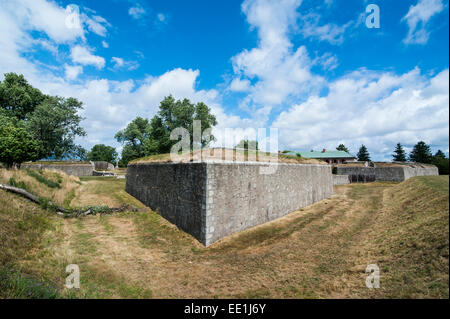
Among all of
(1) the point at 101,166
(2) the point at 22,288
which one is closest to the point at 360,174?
(2) the point at 22,288

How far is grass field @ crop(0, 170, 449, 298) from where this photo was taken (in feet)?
13.3

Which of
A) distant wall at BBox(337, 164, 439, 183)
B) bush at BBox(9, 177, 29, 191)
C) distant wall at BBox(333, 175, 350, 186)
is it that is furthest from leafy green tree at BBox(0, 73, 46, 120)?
distant wall at BBox(337, 164, 439, 183)

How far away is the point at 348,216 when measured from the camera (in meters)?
12.1

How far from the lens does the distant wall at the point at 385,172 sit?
3016 centimetres

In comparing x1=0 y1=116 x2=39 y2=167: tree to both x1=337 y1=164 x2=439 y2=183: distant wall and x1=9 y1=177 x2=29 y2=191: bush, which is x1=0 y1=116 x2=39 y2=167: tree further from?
x1=337 y1=164 x2=439 y2=183: distant wall

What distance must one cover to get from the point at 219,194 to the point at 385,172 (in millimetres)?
36257

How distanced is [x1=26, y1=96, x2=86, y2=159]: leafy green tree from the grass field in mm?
28910

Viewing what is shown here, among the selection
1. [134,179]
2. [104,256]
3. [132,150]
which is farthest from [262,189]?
[132,150]

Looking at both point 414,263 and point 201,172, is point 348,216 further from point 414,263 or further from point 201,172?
point 201,172

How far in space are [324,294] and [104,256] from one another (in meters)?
7.27

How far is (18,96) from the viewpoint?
100ft

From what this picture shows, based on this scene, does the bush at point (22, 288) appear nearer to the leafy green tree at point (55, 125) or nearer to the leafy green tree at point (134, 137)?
the leafy green tree at point (55, 125)

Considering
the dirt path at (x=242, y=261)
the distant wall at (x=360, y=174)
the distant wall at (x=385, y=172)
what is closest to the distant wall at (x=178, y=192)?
the dirt path at (x=242, y=261)

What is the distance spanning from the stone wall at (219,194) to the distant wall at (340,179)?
70.7 feet
